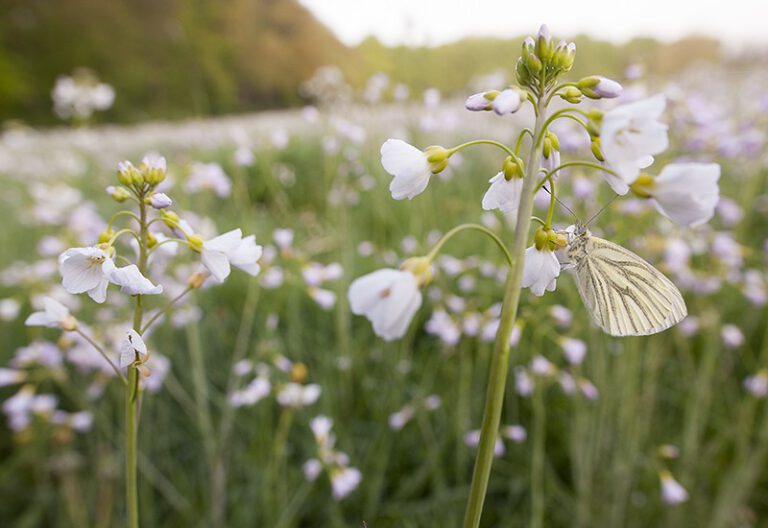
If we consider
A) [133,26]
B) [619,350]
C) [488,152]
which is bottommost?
[619,350]

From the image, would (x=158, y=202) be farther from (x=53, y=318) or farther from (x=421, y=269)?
(x=421, y=269)

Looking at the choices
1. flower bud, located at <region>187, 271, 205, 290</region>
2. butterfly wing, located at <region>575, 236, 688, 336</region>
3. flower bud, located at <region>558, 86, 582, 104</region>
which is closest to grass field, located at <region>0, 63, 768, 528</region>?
butterfly wing, located at <region>575, 236, 688, 336</region>

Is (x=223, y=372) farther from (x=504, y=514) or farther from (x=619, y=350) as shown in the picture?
(x=619, y=350)

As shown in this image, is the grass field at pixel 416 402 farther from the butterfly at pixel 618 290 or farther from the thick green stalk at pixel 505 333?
the thick green stalk at pixel 505 333

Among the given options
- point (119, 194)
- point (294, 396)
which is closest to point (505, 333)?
point (119, 194)

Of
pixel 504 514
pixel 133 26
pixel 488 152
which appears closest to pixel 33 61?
pixel 133 26

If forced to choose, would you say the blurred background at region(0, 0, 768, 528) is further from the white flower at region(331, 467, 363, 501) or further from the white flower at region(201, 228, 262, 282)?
the white flower at region(201, 228, 262, 282)
